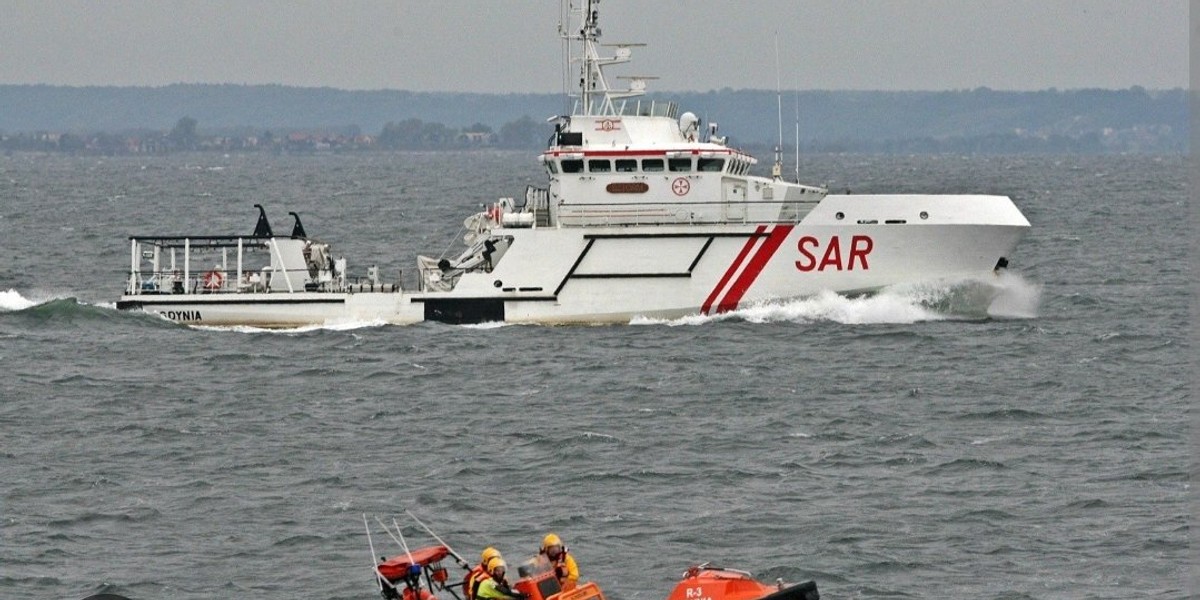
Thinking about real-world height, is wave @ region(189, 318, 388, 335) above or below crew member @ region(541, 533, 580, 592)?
above

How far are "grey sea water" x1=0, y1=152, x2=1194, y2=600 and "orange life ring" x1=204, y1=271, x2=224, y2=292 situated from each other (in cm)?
101

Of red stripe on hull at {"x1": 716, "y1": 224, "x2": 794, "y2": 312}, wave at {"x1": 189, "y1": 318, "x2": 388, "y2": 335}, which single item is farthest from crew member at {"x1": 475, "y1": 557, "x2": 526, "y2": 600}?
wave at {"x1": 189, "y1": 318, "x2": 388, "y2": 335}

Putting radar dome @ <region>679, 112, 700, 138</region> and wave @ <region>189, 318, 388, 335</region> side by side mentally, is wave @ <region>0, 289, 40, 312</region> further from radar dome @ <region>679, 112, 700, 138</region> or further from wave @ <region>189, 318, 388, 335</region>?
radar dome @ <region>679, 112, 700, 138</region>

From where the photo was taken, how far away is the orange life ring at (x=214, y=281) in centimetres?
4012

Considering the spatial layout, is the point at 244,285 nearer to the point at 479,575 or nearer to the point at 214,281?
the point at 214,281

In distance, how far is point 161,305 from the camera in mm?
39688

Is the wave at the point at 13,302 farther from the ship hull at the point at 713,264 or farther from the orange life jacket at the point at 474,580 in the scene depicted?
the orange life jacket at the point at 474,580

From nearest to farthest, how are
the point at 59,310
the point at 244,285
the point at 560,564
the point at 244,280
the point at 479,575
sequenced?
the point at 479,575 → the point at 560,564 → the point at 244,285 → the point at 244,280 → the point at 59,310

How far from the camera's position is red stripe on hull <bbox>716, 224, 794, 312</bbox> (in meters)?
38.0

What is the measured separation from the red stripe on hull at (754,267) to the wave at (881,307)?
0.26 m

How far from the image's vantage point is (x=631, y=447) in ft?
92.0

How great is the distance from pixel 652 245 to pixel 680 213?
979 millimetres

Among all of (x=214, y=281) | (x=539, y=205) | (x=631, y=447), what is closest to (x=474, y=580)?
(x=631, y=447)

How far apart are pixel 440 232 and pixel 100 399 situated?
39.9 metres
